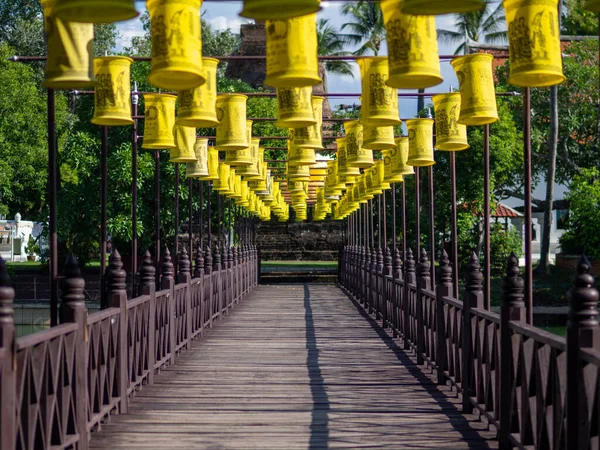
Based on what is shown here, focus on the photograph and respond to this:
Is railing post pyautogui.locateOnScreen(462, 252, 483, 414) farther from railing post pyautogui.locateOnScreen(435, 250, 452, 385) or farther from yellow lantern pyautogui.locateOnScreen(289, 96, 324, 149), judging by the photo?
yellow lantern pyautogui.locateOnScreen(289, 96, 324, 149)

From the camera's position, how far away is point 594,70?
2992 cm

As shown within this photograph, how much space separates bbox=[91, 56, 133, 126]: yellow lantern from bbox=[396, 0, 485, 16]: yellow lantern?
158 inches

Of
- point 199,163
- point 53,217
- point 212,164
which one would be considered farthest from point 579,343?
point 212,164

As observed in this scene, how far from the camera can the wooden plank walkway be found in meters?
6.38

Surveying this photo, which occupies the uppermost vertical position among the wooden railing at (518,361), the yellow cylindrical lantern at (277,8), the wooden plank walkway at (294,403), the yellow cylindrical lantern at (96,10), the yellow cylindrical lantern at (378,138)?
the yellow cylindrical lantern at (96,10)

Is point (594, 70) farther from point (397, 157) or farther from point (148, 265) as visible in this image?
Result: point (148, 265)

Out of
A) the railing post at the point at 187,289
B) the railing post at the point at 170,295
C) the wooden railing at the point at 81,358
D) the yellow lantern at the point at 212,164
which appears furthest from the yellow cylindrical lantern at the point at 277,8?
the yellow lantern at the point at 212,164

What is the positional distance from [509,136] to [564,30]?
42.2 ft

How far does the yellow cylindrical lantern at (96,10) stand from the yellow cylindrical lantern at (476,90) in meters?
3.84

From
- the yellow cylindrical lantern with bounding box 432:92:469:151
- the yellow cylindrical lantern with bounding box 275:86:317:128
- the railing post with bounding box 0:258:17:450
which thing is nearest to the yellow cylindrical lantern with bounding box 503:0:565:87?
the yellow cylindrical lantern with bounding box 275:86:317:128

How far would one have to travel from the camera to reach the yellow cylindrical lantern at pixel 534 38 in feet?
20.6

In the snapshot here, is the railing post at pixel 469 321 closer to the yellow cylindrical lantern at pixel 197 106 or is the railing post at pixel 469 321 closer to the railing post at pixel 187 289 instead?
the yellow cylindrical lantern at pixel 197 106

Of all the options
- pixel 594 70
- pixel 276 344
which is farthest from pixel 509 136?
pixel 276 344

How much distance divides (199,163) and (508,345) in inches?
352
